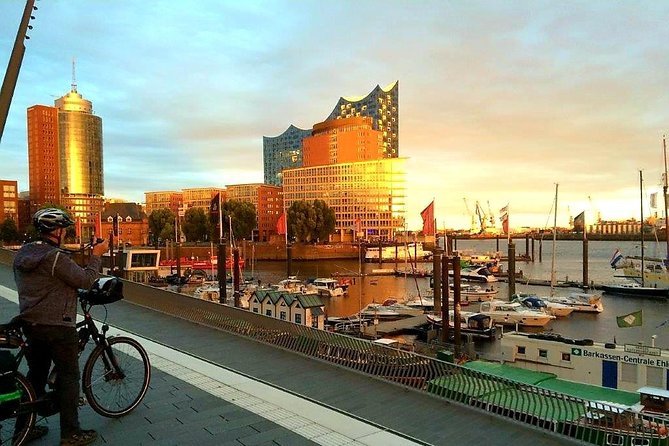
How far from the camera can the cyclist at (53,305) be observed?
3748 millimetres

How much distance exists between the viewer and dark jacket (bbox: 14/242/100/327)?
373cm

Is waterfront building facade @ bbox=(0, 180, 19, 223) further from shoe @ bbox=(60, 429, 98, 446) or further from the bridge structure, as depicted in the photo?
shoe @ bbox=(60, 429, 98, 446)

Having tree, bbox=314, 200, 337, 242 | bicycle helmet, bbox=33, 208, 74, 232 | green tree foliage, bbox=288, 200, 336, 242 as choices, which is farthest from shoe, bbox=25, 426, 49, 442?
tree, bbox=314, 200, 337, 242

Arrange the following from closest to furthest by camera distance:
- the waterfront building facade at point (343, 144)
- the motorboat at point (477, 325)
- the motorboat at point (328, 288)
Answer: the motorboat at point (477, 325) < the motorboat at point (328, 288) < the waterfront building facade at point (343, 144)

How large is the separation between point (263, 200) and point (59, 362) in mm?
144271

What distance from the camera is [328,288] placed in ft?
170

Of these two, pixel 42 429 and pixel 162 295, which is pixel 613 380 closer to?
pixel 162 295

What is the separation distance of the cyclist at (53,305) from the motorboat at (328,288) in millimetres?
47074

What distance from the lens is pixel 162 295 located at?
38.9 ft

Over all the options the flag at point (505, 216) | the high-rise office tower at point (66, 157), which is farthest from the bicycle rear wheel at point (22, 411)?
the high-rise office tower at point (66, 157)

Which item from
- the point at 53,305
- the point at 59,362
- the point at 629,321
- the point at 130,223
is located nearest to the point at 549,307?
the point at 629,321

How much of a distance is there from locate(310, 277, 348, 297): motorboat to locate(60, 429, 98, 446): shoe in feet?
154

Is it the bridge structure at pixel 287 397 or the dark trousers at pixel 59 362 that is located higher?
the dark trousers at pixel 59 362

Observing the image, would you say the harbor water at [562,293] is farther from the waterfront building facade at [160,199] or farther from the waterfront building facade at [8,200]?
the waterfront building facade at [160,199]
